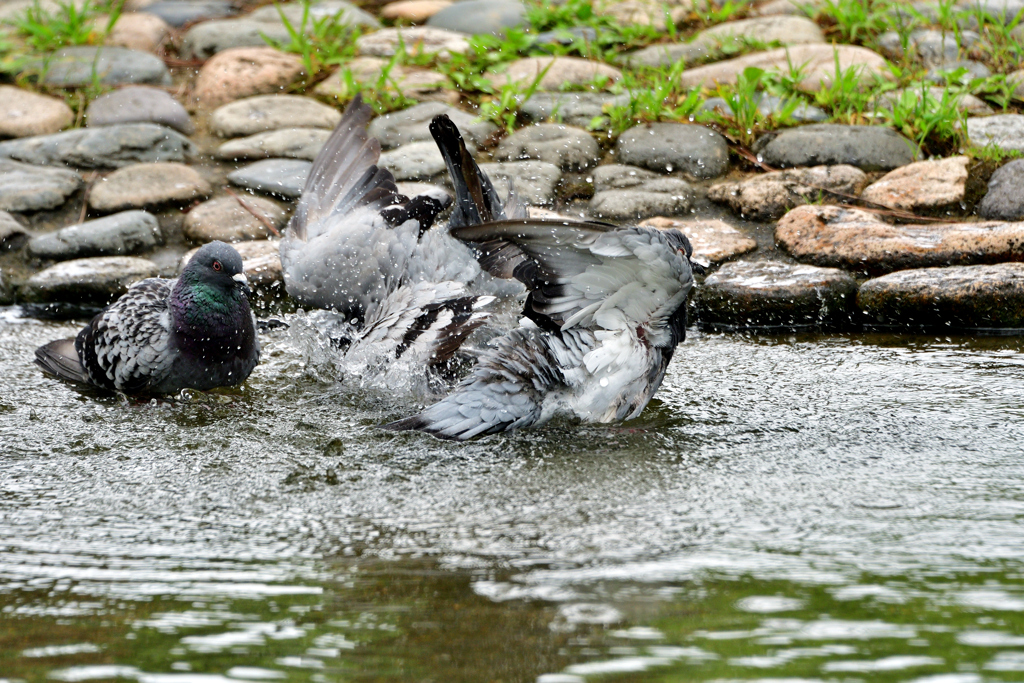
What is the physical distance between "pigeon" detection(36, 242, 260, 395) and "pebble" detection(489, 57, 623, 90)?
8.69 ft

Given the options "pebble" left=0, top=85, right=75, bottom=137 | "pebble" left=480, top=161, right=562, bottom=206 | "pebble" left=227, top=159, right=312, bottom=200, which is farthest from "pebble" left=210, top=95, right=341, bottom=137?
"pebble" left=480, top=161, right=562, bottom=206

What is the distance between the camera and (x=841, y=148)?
189 inches

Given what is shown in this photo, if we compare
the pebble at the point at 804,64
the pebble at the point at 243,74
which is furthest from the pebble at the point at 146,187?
the pebble at the point at 804,64

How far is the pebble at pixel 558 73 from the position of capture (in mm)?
5684

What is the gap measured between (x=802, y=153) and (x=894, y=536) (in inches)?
124

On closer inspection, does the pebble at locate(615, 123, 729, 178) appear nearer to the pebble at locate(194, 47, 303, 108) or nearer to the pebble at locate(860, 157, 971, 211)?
the pebble at locate(860, 157, 971, 211)

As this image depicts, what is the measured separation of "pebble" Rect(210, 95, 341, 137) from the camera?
550 cm

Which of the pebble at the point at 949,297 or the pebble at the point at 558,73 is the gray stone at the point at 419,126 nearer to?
the pebble at the point at 558,73

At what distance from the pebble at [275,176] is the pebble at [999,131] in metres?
3.19

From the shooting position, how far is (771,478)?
2455 millimetres

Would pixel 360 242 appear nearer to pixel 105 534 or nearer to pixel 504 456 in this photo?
pixel 504 456

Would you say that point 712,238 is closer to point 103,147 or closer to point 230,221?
point 230,221

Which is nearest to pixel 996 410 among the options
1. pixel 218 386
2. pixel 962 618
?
pixel 962 618

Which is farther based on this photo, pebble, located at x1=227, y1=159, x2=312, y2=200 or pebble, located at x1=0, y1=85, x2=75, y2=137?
pebble, located at x1=0, y1=85, x2=75, y2=137
